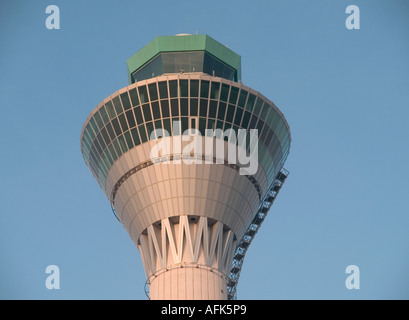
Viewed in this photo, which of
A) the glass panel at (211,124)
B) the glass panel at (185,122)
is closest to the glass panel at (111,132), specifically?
the glass panel at (185,122)

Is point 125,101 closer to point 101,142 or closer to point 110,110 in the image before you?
point 110,110

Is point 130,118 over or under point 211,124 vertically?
over

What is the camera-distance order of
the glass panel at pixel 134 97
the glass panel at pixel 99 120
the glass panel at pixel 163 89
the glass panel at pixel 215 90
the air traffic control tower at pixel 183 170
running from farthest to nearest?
the glass panel at pixel 99 120 → the glass panel at pixel 134 97 → the glass panel at pixel 215 90 → the glass panel at pixel 163 89 → the air traffic control tower at pixel 183 170

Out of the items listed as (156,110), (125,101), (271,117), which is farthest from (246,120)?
(125,101)

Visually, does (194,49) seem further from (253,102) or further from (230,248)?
(230,248)

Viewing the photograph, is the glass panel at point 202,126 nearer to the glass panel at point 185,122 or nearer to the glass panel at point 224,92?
the glass panel at point 185,122

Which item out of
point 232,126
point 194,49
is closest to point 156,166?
point 232,126
